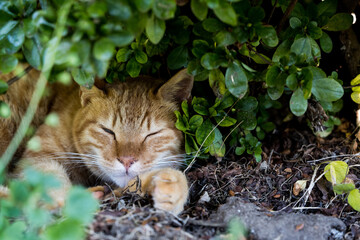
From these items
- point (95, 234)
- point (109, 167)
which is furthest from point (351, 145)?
point (95, 234)

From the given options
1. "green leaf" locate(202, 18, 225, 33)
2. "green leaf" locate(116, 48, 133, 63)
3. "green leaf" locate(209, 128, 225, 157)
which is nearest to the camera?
"green leaf" locate(202, 18, 225, 33)

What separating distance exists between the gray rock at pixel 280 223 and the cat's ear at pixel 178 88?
860 mm

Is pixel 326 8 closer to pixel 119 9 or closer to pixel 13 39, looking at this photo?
pixel 119 9

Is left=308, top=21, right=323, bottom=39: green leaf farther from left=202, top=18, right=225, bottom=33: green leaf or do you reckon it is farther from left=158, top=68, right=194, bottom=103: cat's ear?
left=158, top=68, right=194, bottom=103: cat's ear

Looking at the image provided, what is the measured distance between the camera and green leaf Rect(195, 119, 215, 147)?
2623mm

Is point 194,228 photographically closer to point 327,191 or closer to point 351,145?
point 327,191

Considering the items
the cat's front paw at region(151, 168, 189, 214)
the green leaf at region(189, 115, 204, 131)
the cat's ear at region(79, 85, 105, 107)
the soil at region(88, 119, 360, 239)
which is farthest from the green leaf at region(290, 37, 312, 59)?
the cat's ear at region(79, 85, 105, 107)

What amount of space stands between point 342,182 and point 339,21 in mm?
1075

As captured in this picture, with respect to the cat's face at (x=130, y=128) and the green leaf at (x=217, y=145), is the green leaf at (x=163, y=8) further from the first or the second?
the green leaf at (x=217, y=145)

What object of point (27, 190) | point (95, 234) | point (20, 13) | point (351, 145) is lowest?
point (351, 145)

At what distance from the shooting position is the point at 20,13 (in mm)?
1953

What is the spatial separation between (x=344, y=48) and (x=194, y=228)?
7.13 ft

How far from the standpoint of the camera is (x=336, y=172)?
8.20 ft

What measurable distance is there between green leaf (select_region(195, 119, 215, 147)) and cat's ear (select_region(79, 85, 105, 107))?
0.77 meters
